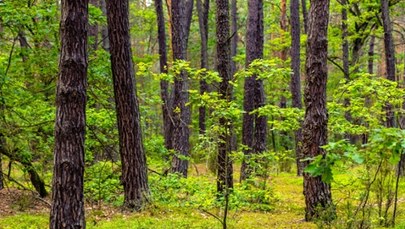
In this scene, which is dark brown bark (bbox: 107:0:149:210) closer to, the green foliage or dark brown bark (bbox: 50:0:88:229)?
the green foliage

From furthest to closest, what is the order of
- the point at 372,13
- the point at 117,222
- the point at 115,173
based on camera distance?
the point at 372,13 < the point at 115,173 < the point at 117,222

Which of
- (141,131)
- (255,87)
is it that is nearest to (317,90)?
(141,131)

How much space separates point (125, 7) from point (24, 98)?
8.46 feet

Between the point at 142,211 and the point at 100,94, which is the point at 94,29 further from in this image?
the point at 142,211

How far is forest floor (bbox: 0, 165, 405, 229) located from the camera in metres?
6.90

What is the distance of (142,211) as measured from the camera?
26.0 ft

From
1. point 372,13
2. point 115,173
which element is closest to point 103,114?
point 115,173

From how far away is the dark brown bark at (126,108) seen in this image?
7.76 m

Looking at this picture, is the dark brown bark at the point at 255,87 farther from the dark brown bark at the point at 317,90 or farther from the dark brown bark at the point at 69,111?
the dark brown bark at the point at 69,111

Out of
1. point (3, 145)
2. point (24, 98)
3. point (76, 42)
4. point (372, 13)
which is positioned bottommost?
point (3, 145)

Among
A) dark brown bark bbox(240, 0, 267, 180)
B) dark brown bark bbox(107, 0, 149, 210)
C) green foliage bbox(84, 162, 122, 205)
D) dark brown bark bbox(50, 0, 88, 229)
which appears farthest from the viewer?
dark brown bark bbox(240, 0, 267, 180)

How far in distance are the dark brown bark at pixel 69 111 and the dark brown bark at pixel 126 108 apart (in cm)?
326

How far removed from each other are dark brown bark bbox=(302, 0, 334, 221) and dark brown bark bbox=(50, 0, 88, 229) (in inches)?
155

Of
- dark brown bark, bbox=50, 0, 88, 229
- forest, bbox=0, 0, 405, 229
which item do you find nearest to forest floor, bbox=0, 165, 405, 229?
forest, bbox=0, 0, 405, 229
